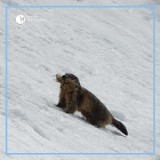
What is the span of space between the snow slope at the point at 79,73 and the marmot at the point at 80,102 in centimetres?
18

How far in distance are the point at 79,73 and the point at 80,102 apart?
271 inches

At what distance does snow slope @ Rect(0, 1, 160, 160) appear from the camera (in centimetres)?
806

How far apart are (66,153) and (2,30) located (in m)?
10.2

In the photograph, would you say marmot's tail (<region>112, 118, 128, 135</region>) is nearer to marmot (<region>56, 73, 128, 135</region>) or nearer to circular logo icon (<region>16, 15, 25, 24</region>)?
marmot (<region>56, 73, 128, 135</region>)

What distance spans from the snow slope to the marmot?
0.60ft

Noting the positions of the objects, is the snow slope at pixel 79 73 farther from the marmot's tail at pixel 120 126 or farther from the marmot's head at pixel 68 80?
the marmot's head at pixel 68 80

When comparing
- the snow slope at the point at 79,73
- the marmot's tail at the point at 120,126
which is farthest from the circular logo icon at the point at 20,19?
the marmot's tail at the point at 120,126

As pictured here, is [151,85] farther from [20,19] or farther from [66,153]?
[66,153]

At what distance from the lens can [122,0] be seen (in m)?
30.3

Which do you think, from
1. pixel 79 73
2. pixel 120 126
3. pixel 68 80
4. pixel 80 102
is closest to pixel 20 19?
pixel 79 73

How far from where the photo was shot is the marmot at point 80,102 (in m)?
9.52

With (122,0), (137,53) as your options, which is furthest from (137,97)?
(122,0)

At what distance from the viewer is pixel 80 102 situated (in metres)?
9.77

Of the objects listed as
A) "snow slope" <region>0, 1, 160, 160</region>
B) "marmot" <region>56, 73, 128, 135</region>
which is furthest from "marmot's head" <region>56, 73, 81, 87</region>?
"snow slope" <region>0, 1, 160, 160</region>
